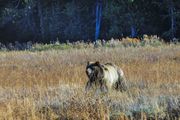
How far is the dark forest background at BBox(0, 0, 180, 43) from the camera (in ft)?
115

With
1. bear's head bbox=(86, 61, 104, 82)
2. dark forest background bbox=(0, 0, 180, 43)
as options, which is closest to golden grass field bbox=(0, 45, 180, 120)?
bear's head bbox=(86, 61, 104, 82)

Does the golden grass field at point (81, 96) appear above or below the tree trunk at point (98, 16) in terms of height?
below

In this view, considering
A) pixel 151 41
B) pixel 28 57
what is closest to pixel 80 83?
pixel 28 57

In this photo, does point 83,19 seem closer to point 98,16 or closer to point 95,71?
point 98,16

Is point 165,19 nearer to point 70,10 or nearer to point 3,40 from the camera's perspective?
point 70,10

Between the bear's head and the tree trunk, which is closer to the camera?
the bear's head

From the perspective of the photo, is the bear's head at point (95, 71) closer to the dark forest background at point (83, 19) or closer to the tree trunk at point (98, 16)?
the dark forest background at point (83, 19)

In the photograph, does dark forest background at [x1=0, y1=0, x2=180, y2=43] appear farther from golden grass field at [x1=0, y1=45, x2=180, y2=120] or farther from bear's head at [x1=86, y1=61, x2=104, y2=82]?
bear's head at [x1=86, y1=61, x2=104, y2=82]

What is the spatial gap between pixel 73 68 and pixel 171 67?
3.23 metres

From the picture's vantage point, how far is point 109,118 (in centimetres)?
872

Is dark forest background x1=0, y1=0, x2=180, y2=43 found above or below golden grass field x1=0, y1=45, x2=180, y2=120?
above

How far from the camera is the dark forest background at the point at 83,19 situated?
35.0m

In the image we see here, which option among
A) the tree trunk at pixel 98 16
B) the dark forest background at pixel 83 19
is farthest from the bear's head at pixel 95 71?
the tree trunk at pixel 98 16

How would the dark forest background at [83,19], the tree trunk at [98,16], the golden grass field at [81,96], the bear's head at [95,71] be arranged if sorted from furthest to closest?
the tree trunk at [98,16] < the dark forest background at [83,19] < the bear's head at [95,71] < the golden grass field at [81,96]
